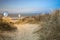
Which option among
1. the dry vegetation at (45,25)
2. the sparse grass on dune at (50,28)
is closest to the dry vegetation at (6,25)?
the dry vegetation at (45,25)

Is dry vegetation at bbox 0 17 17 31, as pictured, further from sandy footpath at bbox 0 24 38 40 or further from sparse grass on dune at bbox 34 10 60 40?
sparse grass on dune at bbox 34 10 60 40

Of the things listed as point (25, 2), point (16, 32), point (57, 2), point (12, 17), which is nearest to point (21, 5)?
point (25, 2)

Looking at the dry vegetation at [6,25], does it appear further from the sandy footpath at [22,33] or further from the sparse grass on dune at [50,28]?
the sparse grass on dune at [50,28]

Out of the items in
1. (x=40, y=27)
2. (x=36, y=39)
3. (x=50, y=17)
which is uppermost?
(x=50, y=17)

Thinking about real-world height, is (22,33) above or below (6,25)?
below

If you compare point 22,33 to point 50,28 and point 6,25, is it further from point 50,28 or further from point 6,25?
point 50,28

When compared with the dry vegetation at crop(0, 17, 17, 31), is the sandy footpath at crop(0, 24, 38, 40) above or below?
below

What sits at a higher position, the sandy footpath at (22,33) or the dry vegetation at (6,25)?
the dry vegetation at (6,25)

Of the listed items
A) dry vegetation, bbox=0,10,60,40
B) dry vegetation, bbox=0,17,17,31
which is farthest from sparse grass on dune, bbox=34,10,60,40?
dry vegetation, bbox=0,17,17,31

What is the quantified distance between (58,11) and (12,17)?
57 centimetres

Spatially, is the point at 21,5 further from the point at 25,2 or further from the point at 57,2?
the point at 57,2

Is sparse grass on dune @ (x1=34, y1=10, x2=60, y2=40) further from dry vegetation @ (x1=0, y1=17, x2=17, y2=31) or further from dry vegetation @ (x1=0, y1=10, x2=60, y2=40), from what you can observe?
dry vegetation @ (x1=0, y1=17, x2=17, y2=31)

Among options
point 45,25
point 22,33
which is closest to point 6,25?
point 22,33

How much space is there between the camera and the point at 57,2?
1.73 metres
